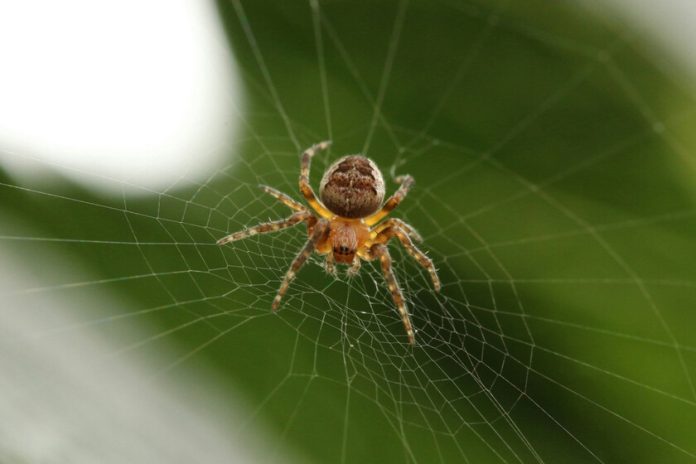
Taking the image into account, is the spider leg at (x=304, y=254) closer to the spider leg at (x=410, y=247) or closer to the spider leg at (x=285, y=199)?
the spider leg at (x=285, y=199)

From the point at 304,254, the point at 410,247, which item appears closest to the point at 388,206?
the point at 410,247

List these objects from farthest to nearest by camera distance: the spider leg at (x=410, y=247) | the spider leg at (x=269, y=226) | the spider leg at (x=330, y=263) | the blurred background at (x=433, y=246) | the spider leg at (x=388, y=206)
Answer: the spider leg at (x=388, y=206), the spider leg at (x=269, y=226), the spider leg at (x=330, y=263), the spider leg at (x=410, y=247), the blurred background at (x=433, y=246)

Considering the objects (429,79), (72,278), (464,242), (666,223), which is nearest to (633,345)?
(666,223)

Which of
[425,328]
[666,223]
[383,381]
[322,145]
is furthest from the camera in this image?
[425,328]

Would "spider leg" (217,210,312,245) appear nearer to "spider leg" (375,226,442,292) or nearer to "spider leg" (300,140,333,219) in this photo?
"spider leg" (300,140,333,219)

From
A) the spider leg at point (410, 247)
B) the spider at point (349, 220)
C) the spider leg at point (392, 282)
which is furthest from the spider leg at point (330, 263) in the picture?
the spider leg at point (410, 247)

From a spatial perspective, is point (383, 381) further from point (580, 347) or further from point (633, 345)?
point (633, 345)
